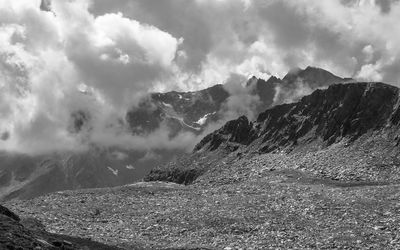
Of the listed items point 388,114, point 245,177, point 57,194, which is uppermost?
point 388,114

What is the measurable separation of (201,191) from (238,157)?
66.6 m

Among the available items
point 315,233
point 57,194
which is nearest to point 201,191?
point 57,194

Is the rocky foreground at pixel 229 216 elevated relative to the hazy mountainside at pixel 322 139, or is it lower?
lower

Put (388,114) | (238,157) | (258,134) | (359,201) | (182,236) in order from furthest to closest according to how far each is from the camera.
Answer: (258,134)
(238,157)
(388,114)
(359,201)
(182,236)

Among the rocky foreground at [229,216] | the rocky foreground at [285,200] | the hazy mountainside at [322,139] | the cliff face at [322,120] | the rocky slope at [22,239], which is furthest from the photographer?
the cliff face at [322,120]

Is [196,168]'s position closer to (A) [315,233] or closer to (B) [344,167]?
(B) [344,167]

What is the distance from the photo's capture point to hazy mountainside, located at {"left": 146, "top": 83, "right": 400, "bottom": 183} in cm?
11425

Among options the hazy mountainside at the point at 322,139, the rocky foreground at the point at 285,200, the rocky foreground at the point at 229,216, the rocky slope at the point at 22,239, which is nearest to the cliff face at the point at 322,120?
the hazy mountainside at the point at 322,139

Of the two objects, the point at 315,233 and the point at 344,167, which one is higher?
the point at 344,167

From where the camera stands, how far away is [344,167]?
113125mm

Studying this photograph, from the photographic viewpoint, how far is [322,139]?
146 m

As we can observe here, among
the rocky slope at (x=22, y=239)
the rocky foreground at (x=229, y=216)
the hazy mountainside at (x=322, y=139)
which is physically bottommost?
the rocky slope at (x=22, y=239)

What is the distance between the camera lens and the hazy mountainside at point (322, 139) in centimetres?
11425

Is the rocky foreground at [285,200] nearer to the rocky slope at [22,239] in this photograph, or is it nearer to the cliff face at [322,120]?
the cliff face at [322,120]
